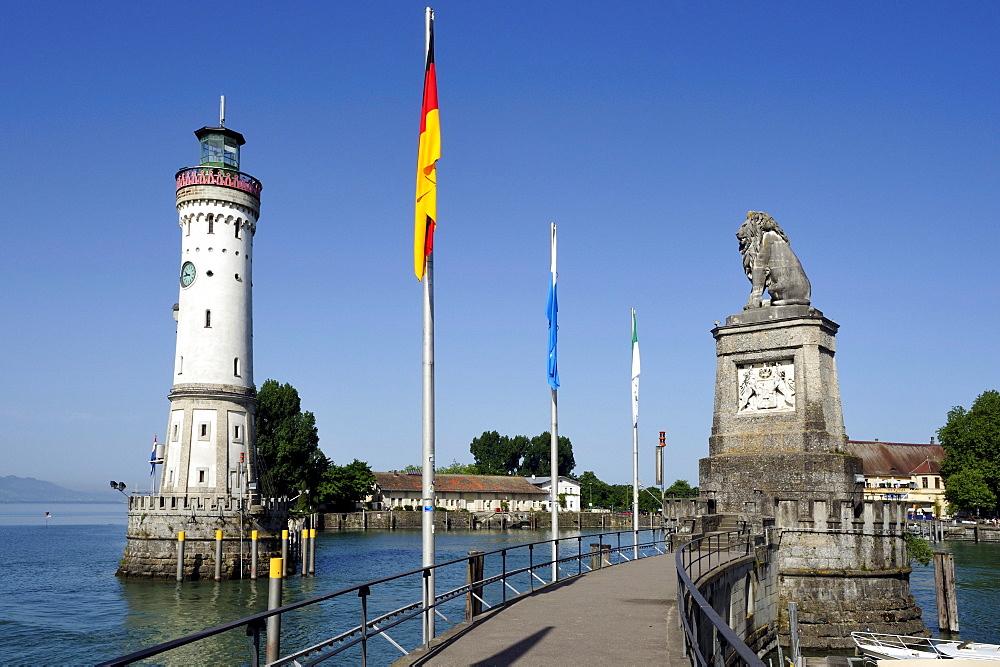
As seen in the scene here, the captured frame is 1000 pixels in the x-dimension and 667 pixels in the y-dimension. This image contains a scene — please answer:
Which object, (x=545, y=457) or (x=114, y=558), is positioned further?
(x=545, y=457)

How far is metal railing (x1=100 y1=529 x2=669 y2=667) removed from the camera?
8.05m

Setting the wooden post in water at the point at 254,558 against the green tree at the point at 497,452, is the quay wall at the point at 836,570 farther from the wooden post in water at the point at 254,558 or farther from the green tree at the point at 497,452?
the green tree at the point at 497,452

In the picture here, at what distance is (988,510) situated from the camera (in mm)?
91938

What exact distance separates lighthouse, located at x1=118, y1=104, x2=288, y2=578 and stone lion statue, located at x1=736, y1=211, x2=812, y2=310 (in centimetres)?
3176

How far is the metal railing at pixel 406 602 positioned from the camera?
8051mm

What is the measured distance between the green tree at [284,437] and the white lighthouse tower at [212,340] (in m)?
35.5

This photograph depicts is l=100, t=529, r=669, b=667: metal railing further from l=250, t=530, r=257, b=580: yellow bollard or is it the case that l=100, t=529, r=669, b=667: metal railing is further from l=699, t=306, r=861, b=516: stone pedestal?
l=250, t=530, r=257, b=580: yellow bollard

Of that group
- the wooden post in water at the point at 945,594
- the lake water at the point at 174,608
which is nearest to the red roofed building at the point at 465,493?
the lake water at the point at 174,608

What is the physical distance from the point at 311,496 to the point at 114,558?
→ 97.1 ft

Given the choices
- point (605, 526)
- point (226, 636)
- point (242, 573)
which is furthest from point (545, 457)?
point (226, 636)

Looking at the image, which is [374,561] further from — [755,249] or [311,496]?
[755,249]

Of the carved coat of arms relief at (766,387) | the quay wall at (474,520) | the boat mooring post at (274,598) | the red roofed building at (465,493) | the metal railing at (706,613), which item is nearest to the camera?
the metal railing at (706,613)

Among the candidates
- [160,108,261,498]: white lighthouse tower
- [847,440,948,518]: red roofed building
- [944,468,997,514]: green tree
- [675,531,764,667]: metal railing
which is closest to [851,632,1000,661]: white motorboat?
[675,531,764,667]: metal railing

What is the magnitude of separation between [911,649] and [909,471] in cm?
9798
